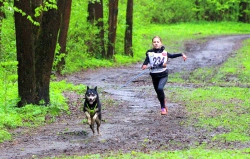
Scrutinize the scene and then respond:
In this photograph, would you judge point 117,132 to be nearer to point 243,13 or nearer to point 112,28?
point 112,28

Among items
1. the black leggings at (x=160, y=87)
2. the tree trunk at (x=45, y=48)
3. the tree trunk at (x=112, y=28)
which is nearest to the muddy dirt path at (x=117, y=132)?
the black leggings at (x=160, y=87)

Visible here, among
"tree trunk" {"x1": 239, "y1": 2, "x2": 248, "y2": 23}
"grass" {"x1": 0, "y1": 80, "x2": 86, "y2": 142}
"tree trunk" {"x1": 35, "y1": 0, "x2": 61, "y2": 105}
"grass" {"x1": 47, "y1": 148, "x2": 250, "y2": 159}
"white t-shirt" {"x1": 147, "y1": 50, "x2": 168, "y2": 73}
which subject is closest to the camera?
"grass" {"x1": 47, "y1": 148, "x2": 250, "y2": 159}

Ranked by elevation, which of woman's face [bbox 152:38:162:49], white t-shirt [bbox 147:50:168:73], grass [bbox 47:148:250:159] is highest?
woman's face [bbox 152:38:162:49]

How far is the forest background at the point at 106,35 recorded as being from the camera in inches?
504

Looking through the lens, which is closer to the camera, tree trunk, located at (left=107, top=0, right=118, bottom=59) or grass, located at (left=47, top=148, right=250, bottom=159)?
grass, located at (left=47, top=148, right=250, bottom=159)

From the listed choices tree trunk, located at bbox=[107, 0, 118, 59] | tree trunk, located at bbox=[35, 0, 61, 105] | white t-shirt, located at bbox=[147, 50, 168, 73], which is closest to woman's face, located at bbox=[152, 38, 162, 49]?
white t-shirt, located at bbox=[147, 50, 168, 73]

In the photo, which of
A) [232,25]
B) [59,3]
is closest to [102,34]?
[59,3]

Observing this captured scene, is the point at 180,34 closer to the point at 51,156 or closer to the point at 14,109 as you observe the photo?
the point at 14,109

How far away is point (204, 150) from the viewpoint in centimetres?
845

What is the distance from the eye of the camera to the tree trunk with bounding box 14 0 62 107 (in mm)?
12414

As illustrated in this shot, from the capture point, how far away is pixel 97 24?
28.6m

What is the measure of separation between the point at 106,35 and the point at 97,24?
1568 millimetres

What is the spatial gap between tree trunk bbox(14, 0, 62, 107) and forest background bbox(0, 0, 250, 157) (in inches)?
11.5

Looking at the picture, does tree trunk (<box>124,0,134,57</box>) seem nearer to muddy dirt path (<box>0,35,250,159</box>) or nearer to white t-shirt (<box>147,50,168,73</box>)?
muddy dirt path (<box>0,35,250,159</box>)
